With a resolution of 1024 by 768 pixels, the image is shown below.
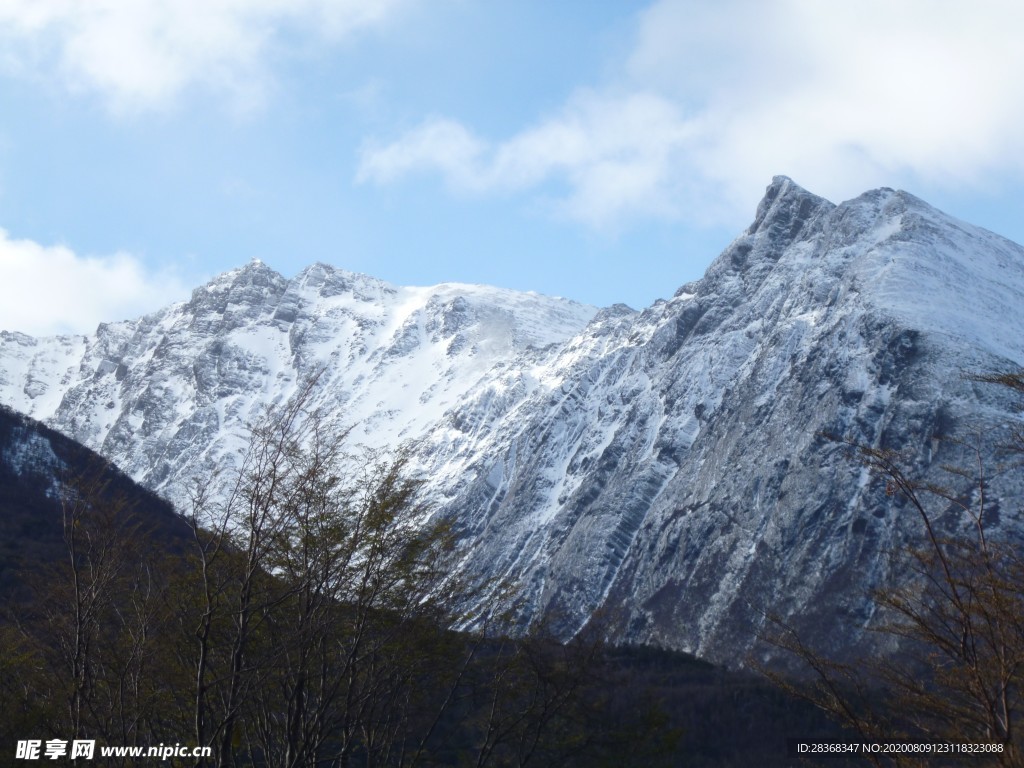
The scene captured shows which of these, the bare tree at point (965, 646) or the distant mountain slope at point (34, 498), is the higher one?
the distant mountain slope at point (34, 498)

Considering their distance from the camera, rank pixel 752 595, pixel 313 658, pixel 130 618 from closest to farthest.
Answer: pixel 313 658 < pixel 130 618 < pixel 752 595

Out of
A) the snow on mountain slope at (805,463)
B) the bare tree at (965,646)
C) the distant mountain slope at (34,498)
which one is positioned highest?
the snow on mountain slope at (805,463)

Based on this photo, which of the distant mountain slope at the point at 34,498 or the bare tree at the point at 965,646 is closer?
the bare tree at the point at 965,646

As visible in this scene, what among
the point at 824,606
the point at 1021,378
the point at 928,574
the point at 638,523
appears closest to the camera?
the point at 928,574

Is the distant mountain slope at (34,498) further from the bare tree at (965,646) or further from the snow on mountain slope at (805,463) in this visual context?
the snow on mountain slope at (805,463)

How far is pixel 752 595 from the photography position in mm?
155500

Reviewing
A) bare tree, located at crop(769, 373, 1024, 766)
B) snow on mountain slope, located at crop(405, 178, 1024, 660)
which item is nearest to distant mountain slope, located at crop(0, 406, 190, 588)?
bare tree, located at crop(769, 373, 1024, 766)

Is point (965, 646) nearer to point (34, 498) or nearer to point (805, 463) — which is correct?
point (34, 498)

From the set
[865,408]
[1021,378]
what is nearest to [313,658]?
[1021,378]

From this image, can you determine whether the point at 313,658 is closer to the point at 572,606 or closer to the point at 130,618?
the point at 130,618

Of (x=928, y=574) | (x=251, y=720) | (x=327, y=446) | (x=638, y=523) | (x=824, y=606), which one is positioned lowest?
(x=251, y=720)

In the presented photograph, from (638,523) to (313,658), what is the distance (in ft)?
561

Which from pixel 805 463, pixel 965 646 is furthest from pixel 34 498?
pixel 805 463

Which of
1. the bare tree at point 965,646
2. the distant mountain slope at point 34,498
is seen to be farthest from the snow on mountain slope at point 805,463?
the bare tree at point 965,646
